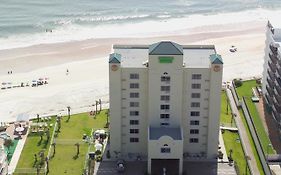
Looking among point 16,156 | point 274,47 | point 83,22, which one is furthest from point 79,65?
point 274,47

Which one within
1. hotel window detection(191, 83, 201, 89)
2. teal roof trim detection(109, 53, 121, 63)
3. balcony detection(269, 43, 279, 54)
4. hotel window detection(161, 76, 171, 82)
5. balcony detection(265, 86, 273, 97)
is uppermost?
balcony detection(269, 43, 279, 54)

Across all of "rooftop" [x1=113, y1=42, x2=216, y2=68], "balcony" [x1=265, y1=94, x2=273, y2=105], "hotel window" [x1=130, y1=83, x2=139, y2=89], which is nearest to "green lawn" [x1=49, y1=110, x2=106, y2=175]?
"hotel window" [x1=130, y1=83, x2=139, y2=89]

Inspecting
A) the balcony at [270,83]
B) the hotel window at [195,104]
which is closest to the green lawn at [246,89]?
the balcony at [270,83]

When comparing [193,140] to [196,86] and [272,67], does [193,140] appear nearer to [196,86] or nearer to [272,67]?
[196,86]

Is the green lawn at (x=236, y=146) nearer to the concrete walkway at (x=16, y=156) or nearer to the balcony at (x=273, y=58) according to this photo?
the balcony at (x=273, y=58)

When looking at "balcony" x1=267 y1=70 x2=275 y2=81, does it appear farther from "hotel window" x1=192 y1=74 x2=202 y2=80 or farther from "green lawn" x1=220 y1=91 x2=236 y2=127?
"hotel window" x1=192 y1=74 x2=202 y2=80

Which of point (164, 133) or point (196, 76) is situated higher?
point (196, 76)

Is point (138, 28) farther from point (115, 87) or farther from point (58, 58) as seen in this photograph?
point (115, 87)
